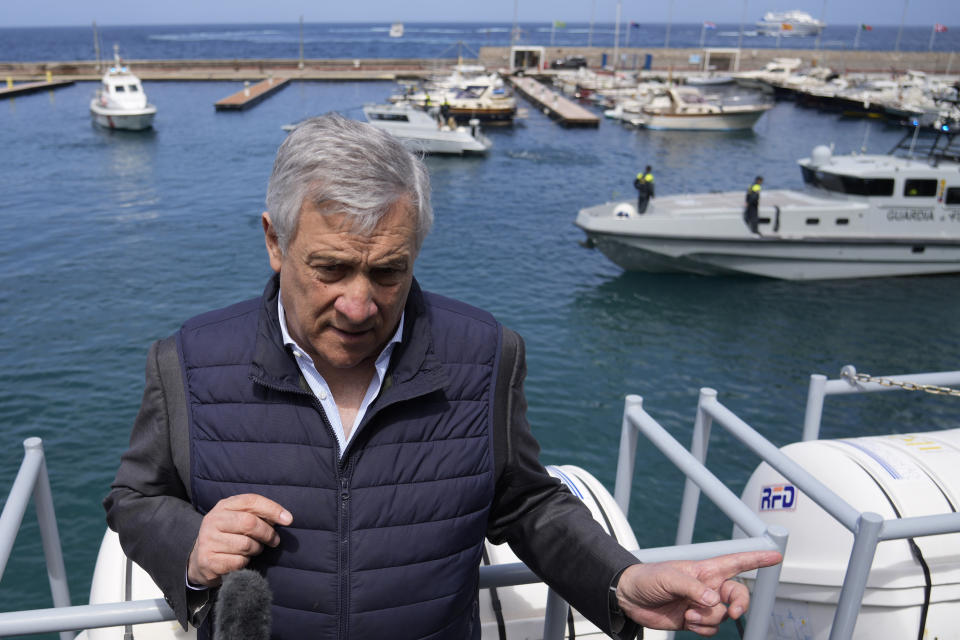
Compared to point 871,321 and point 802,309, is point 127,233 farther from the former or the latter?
point 871,321

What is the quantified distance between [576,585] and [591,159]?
35.5m

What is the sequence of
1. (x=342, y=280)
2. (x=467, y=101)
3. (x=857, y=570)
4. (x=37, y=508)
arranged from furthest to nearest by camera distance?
(x=467, y=101)
(x=37, y=508)
(x=857, y=570)
(x=342, y=280)

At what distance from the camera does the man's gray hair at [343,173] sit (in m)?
1.72

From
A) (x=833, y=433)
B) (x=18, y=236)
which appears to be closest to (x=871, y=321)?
(x=833, y=433)

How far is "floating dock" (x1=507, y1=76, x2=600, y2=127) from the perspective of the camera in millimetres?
46219

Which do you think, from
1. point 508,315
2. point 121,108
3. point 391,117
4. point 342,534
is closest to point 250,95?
point 121,108

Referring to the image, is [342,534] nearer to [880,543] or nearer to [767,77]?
[880,543]

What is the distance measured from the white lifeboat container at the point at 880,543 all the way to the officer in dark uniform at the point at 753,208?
44.1 ft

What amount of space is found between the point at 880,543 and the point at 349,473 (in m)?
3.27

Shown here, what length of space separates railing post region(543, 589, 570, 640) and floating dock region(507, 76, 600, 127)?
1798 inches

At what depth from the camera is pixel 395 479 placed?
1874 mm

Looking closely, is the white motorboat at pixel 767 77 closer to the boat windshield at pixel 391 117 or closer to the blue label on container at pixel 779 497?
the boat windshield at pixel 391 117

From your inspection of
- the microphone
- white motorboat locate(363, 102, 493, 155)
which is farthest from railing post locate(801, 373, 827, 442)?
white motorboat locate(363, 102, 493, 155)

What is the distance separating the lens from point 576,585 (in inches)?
77.5
